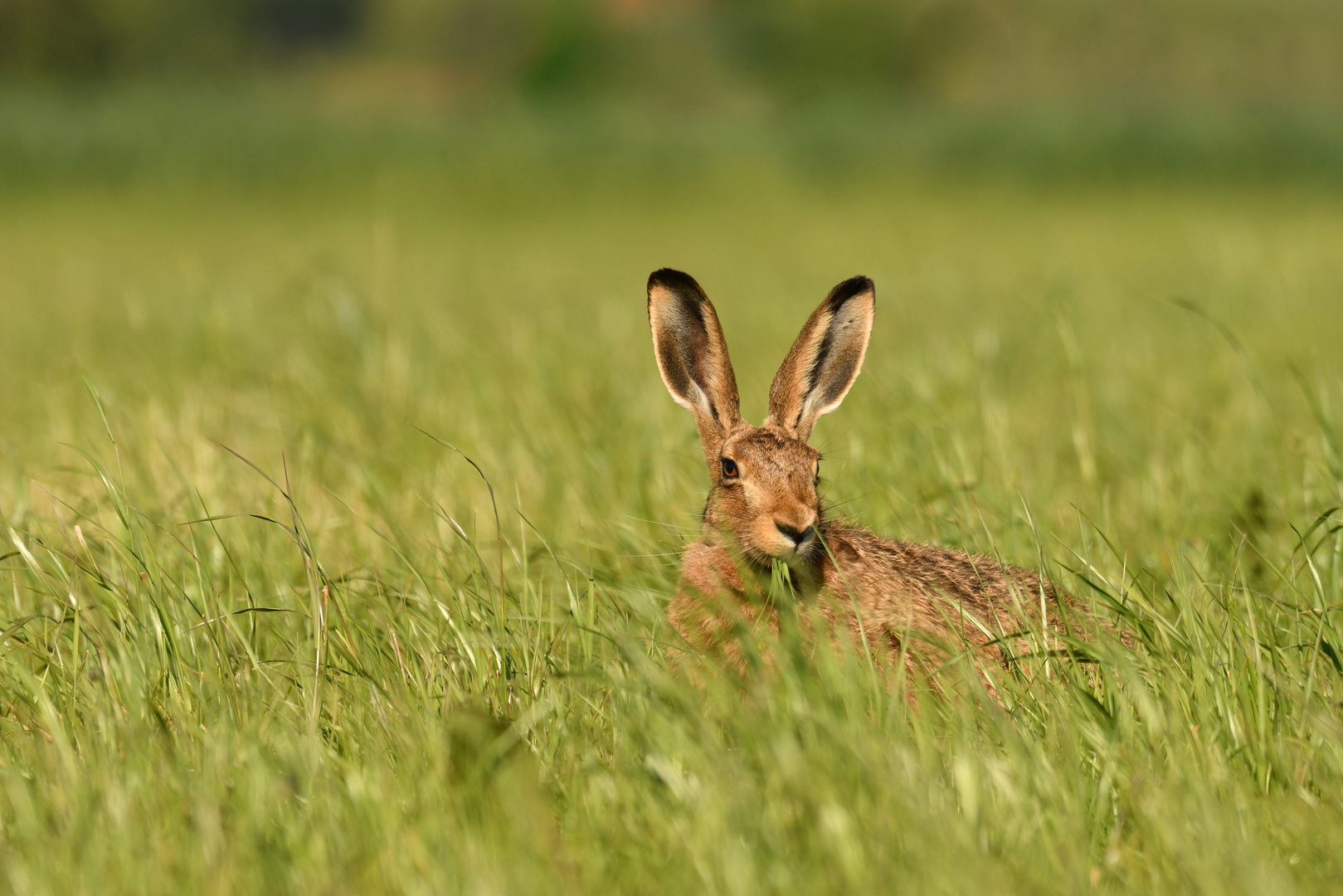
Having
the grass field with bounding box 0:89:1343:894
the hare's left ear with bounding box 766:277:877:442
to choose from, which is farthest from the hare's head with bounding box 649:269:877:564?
the grass field with bounding box 0:89:1343:894

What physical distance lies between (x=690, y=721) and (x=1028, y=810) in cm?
55

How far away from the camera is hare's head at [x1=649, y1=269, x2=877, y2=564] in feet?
9.58

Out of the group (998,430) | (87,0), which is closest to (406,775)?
(998,430)

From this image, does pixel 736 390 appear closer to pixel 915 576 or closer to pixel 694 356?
pixel 694 356

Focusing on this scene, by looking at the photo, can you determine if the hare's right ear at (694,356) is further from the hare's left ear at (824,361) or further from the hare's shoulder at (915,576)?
the hare's shoulder at (915,576)

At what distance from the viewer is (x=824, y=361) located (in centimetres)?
324

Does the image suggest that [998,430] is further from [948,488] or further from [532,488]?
[532,488]

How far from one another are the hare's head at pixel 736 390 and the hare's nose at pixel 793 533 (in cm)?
10

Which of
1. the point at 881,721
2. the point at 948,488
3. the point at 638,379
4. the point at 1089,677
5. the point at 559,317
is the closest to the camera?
the point at 881,721

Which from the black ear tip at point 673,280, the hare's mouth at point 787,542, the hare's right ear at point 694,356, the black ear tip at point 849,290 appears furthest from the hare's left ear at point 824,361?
the hare's mouth at point 787,542

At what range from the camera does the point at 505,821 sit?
72.6 inches

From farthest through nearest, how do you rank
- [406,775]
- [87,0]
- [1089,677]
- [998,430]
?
[87,0], [998,430], [1089,677], [406,775]

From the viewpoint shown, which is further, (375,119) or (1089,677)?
(375,119)

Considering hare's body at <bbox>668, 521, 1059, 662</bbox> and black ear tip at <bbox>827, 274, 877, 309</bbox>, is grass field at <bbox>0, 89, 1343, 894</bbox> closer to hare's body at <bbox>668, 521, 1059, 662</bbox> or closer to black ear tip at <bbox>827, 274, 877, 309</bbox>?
hare's body at <bbox>668, 521, 1059, 662</bbox>
